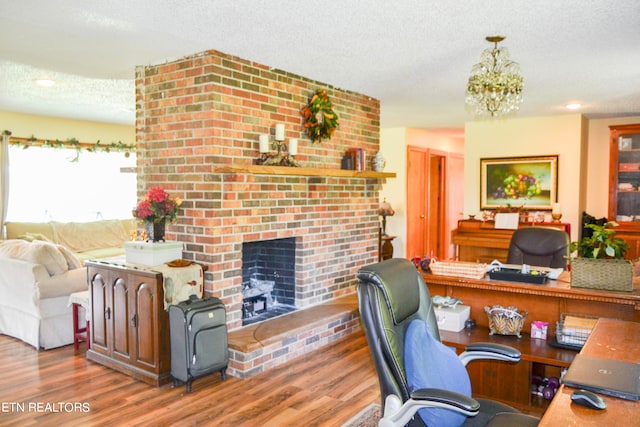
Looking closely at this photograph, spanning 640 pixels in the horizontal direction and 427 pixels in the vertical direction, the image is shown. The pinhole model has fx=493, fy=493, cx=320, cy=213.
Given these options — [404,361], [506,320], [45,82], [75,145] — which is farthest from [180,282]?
[75,145]

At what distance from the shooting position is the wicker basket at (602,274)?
2.76 metres

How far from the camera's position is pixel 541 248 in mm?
3979

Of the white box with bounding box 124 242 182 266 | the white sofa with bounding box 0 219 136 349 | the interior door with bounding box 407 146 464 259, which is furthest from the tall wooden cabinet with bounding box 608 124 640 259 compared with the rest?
the white sofa with bounding box 0 219 136 349

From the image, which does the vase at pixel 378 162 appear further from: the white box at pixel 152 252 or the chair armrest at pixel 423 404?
the chair armrest at pixel 423 404

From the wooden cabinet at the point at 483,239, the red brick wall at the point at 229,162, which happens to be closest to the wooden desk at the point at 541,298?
the red brick wall at the point at 229,162

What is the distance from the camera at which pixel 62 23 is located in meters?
3.04

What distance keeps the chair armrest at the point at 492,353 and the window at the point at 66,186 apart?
553 centimetres

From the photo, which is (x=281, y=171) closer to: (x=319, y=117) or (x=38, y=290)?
(x=319, y=117)

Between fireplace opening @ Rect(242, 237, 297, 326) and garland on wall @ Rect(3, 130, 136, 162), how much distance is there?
3.97 metres

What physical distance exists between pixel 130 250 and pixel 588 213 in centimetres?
613

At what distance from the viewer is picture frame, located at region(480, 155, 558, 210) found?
21.5ft

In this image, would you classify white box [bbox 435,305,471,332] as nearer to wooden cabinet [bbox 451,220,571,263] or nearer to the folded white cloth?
the folded white cloth

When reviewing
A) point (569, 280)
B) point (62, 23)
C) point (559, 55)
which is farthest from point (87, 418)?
point (559, 55)

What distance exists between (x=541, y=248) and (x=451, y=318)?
1400 millimetres
